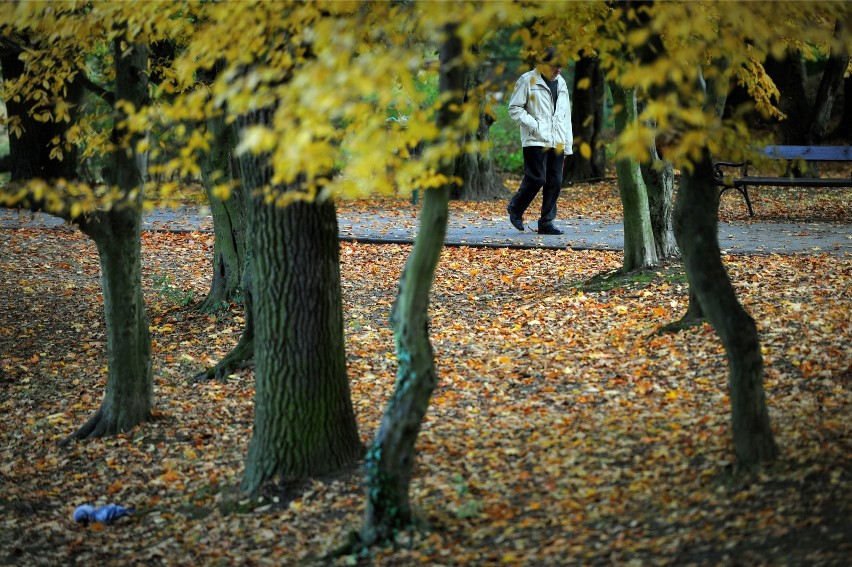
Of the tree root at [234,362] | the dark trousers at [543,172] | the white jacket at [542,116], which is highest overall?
the white jacket at [542,116]

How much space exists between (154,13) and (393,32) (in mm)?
1396

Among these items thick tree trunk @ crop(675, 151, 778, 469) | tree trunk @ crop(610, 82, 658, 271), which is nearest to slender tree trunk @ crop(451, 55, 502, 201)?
tree trunk @ crop(610, 82, 658, 271)

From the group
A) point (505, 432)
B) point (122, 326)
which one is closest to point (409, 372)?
point (505, 432)

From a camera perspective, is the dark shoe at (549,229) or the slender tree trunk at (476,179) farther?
the slender tree trunk at (476,179)

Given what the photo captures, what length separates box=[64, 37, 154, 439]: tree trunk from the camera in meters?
7.05

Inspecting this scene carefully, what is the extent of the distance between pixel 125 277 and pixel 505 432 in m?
3.09

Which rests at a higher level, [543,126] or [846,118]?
[846,118]

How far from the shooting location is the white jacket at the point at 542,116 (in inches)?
469

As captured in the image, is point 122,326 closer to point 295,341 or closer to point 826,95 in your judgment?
point 295,341

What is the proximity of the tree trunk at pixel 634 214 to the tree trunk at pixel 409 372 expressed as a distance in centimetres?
489

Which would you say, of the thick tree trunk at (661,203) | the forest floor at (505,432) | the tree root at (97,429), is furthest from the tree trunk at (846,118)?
the tree root at (97,429)

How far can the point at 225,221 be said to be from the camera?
394 inches

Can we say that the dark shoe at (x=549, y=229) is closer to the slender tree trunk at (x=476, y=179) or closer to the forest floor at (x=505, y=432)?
the forest floor at (x=505, y=432)

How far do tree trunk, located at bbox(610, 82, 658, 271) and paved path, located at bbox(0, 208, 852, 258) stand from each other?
64.2 inches
